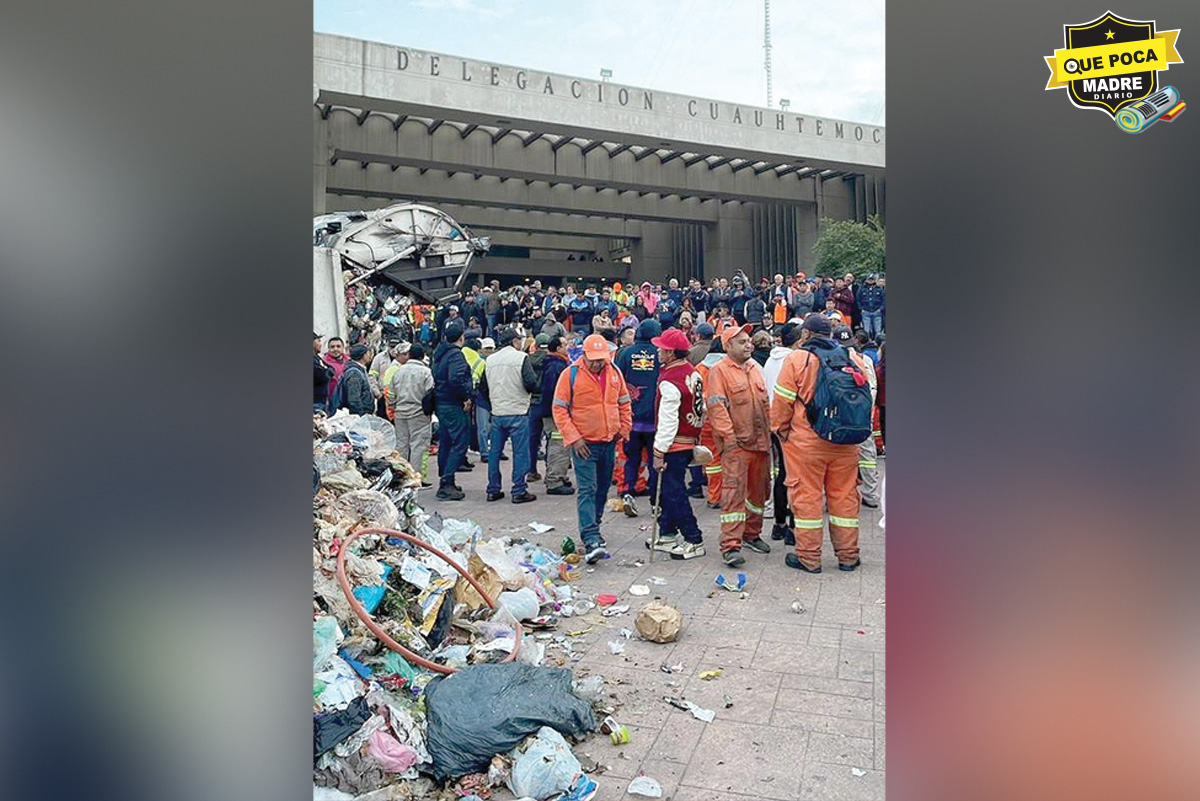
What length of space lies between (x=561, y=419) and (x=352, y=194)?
27294mm

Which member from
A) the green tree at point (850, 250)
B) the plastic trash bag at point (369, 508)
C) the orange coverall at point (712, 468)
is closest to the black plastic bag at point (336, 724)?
the plastic trash bag at point (369, 508)

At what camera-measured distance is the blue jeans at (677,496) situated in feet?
22.5

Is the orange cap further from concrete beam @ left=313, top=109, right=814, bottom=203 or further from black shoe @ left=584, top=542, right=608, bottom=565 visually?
concrete beam @ left=313, top=109, right=814, bottom=203

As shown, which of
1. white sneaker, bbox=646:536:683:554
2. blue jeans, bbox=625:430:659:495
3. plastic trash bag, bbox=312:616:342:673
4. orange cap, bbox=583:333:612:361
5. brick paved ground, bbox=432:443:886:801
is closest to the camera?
brick paved ground, bbox=432:443:886:801

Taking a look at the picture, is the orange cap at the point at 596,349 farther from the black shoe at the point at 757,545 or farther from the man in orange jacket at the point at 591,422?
the black shoe at the point at 757,545

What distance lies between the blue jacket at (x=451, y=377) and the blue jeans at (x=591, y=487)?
283 cm

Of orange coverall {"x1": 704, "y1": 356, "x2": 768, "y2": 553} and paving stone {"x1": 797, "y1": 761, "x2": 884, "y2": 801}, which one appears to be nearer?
paving stone {"x1": 797, "y1": 761, "x2": 884, "y2": 801}

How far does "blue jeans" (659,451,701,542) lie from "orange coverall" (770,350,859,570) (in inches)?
36.3

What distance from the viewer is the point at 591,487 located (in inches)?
271

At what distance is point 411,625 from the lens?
465 centimetres

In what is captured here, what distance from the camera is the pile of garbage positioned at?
3352 mm

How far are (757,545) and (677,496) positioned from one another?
90 cm

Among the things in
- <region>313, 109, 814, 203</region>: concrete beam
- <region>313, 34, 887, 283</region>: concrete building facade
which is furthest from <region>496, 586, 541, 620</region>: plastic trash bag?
<region>313, 109, 814, 203</region>: concrete beam

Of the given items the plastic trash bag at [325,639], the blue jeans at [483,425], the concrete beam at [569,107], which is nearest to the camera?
the plastic trash bag at [325,639]
